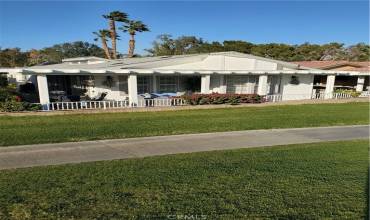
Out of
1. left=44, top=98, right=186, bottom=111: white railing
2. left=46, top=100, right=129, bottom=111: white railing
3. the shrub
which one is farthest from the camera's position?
left=44, top=98, right=186, bottom=111: white railing

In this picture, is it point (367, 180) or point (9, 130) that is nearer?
point (367, 180)

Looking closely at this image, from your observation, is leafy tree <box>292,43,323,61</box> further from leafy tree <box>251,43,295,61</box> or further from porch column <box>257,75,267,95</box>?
porch column <box>257,75,267,95</box>

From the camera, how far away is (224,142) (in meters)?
8.90

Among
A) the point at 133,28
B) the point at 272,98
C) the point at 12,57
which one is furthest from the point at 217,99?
the point at 12,57

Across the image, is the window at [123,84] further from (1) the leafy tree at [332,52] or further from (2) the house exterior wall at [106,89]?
(1) the leafy tree at [332,52]

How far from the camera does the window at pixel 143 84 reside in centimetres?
1875

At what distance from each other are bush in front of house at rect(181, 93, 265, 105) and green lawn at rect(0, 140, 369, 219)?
972 cm

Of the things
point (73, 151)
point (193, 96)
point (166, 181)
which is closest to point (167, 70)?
point (193, 96)

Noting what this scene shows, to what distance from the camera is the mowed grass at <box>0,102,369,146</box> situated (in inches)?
368

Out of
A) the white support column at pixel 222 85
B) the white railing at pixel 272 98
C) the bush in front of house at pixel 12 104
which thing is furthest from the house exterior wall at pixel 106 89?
the white railing at pixel 272 98

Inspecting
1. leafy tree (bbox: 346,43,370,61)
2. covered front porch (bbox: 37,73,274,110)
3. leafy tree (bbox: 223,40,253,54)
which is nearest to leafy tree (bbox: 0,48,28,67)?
covered front porch (bbox: 37,73,274,110)

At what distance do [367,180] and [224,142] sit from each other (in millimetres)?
4190

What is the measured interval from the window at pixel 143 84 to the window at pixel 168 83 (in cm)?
95

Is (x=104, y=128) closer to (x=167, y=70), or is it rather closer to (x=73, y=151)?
(x=73, y=151)
